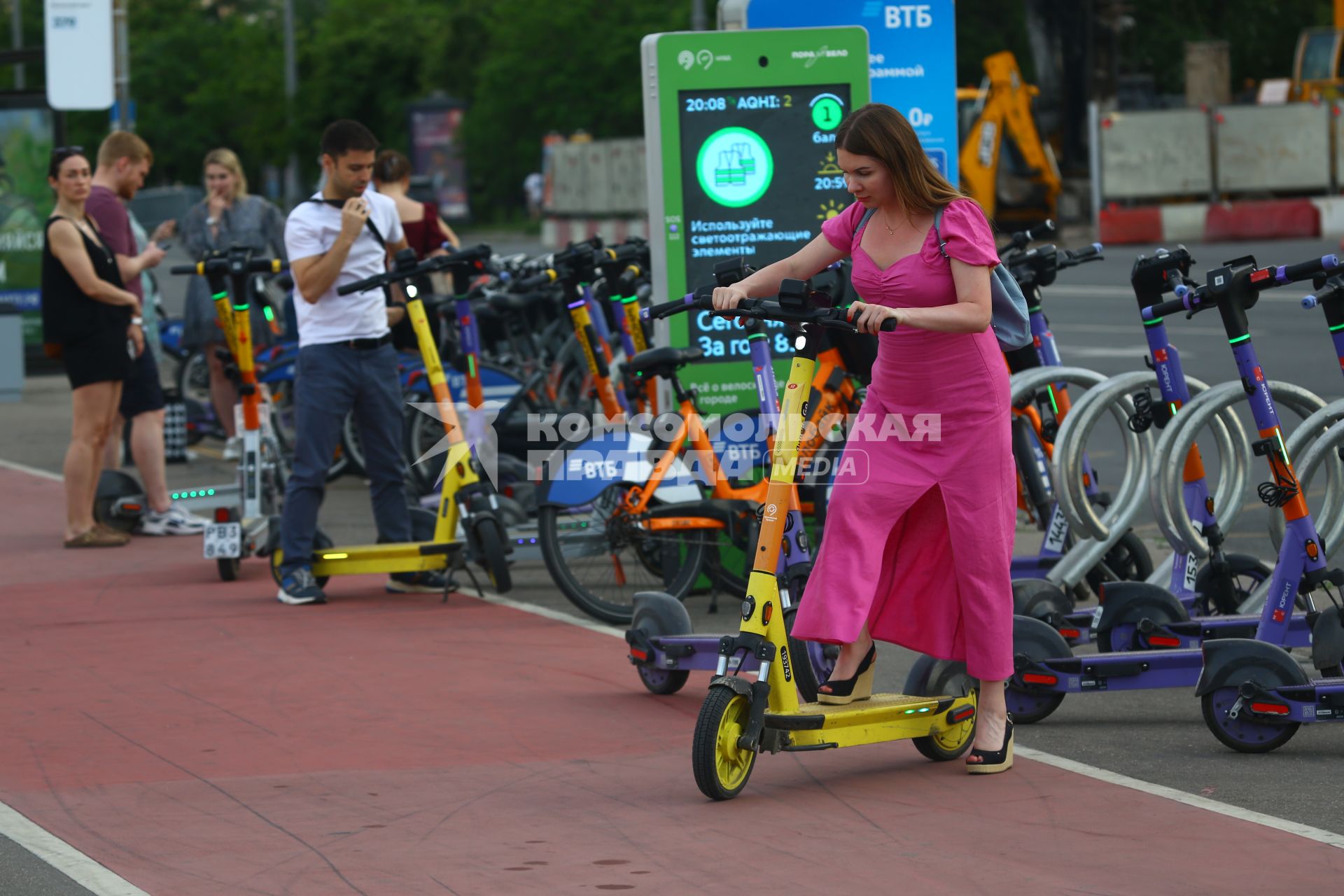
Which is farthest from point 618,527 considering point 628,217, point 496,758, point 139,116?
point 139,116

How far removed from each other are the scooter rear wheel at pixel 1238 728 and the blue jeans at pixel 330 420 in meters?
4.18

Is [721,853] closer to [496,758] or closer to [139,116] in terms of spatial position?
[496,758]

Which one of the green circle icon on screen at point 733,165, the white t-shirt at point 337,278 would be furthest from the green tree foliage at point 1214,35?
the white t-shirt at point 337,278

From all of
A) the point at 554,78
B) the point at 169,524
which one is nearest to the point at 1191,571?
the point at 169,524

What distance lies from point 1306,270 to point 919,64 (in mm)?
5495

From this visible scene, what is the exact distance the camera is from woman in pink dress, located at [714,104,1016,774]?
5.36m

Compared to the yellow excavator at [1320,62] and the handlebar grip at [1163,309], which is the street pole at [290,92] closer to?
the yellow excavator at [1320,62]

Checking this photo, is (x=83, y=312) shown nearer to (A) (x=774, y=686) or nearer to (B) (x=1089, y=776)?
(A) (x=774, y=686)

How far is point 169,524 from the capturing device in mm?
10695

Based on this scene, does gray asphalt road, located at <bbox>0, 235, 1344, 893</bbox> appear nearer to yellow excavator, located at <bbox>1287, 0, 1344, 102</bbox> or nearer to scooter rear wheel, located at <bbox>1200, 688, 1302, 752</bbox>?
scooter rear wheel, located at <bbox>1200, 688, 1302, 752</bbox>

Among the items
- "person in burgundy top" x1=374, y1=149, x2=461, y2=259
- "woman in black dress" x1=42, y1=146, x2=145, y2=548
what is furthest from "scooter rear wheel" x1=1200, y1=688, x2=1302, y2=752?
"person in burgundy top" x1=374, y1=149, x2=461, y2=259

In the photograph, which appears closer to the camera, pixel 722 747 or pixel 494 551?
pixel 722 747

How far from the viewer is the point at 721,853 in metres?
4.91

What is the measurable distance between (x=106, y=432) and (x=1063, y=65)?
30.1 m
